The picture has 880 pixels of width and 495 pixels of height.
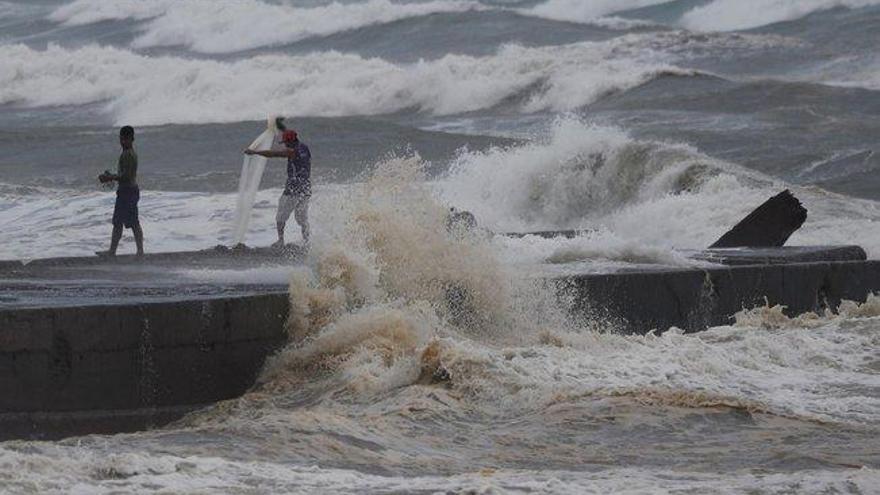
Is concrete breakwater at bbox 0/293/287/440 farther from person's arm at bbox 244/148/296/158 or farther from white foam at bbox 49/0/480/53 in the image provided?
white foam at bbox 49/0/480/53

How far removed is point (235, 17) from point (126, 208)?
124ft

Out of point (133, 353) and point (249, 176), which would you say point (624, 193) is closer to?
point (249, 176)

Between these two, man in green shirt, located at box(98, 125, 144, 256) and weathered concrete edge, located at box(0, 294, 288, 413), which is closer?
weathered concrete edge, located at box(0, 294, 288, 413)

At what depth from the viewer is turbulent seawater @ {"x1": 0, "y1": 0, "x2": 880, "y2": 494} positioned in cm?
797

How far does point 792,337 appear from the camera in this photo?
10.9 meters

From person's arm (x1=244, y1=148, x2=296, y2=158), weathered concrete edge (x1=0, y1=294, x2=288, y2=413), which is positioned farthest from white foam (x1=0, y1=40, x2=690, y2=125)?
weathered concrete edge (x1=0, y1=294, x2=288, y2=413)

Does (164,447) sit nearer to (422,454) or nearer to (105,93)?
(422,454)

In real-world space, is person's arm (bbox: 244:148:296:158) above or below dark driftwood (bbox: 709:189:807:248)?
above

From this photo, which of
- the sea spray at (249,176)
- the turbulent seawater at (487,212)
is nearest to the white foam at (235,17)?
the turbulent seawater at (487,212)

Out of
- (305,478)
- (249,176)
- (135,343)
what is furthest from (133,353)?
(249,176)

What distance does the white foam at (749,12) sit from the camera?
39.2 metres

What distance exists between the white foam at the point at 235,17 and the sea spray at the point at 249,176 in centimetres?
3005

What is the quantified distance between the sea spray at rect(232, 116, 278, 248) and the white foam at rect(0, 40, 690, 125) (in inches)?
650

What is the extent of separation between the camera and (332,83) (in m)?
36.3
